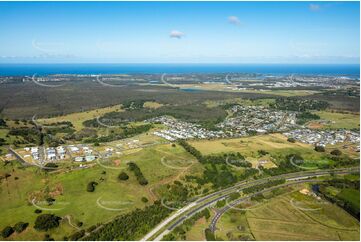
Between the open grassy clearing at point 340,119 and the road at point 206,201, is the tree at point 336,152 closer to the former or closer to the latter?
the road at point 206,201

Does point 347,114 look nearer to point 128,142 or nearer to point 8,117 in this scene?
point 128,142

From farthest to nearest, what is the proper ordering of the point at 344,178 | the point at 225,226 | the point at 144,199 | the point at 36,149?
the point at 36,149, the point at 344,178, the point at 144,199, the point at 225,226

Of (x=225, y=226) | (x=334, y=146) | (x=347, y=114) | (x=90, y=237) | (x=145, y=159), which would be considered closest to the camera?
(x=90, y=237)

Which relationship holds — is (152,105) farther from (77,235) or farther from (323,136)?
(77,235)

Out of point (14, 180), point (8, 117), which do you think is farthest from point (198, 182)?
point (8, 117)

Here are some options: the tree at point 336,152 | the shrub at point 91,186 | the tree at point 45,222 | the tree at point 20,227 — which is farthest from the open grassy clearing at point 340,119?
the tree at point 20,227

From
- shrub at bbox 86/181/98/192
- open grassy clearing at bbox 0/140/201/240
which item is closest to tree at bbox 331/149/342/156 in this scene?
open grassy clearing at bbox 0/140/201/240

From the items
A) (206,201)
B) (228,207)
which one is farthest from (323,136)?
(206,201)

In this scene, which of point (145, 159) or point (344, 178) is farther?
point (145, 159)
